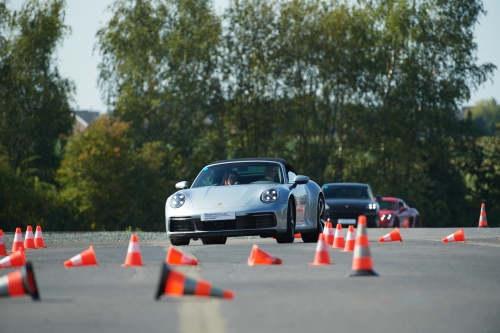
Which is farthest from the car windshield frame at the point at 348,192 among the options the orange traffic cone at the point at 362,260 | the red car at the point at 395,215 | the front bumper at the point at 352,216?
the orange traffic cone at the point at 362,260

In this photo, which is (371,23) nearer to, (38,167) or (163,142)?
(163,142)

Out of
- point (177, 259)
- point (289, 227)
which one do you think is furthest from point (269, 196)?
point (177, 259)

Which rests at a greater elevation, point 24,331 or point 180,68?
point 180,68

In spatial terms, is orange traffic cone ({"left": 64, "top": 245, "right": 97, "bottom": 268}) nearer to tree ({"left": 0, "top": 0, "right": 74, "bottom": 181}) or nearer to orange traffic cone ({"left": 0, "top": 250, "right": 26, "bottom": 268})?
orange traffic cone ({"left": 0, "top": 250, "right": 26, "bottom": 268})

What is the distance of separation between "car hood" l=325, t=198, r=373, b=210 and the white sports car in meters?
13.7

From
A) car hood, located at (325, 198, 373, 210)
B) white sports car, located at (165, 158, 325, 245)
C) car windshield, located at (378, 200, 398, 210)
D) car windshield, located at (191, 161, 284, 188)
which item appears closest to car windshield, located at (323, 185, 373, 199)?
car hood, located at (325, 198, 373, 210)

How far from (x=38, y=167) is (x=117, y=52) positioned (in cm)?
812

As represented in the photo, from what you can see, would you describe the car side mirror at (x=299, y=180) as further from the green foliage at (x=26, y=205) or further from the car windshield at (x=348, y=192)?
the green foliage at (x=26, y=205)

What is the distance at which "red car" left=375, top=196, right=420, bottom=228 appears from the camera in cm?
3644

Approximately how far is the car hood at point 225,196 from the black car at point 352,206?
14442mm

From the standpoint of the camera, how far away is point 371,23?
208 feet

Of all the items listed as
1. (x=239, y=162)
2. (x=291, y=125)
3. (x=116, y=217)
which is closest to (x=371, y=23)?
(x=291, y=125)

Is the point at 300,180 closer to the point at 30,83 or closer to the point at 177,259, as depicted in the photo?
the point at 177,259

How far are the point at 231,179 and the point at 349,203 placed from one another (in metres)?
14.4
